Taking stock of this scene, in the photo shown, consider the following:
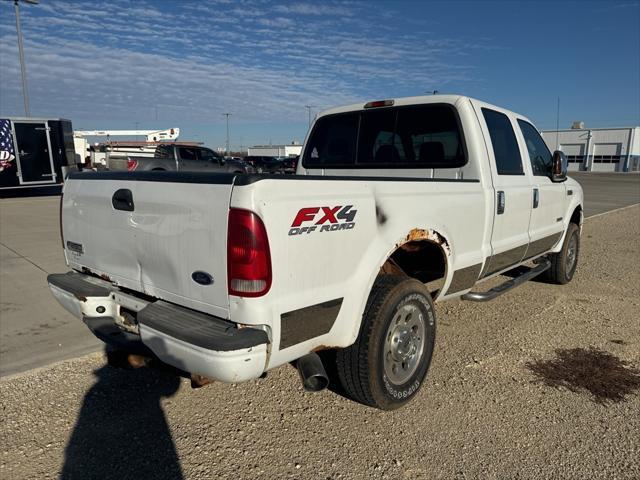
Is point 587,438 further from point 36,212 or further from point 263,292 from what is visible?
point 36,212

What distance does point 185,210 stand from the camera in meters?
2.38

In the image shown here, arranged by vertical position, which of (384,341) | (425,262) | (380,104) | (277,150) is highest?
(380,104)

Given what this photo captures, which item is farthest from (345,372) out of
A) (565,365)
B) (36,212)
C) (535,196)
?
(36,212)

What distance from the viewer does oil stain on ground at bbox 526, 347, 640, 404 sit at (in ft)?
11.2

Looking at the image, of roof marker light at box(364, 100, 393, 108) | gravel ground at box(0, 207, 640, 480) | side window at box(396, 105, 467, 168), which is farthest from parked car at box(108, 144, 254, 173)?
gravel ground at box(0, 207, 640, 480)

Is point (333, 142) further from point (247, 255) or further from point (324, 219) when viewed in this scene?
point (247, 255)

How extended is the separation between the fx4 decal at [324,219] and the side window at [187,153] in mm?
18268

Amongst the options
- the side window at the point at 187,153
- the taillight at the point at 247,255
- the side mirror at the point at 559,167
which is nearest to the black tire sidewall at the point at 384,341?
the taillight at the point at 247,255

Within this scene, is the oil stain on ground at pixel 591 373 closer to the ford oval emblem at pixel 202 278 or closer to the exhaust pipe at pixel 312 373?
the exhaust pipe at pixel 312 373

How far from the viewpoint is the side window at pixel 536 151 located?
16.0ft

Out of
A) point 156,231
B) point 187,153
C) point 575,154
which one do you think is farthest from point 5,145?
point 575,154

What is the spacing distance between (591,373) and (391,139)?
2520 millimetres

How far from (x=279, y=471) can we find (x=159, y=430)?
0.86 m

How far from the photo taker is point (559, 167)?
5051mm
